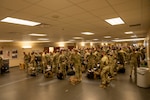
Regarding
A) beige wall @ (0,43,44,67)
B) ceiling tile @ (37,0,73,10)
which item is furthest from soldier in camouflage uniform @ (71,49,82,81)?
beige wall @ (0,43,44,67)

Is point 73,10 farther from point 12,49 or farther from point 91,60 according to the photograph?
point 12,49

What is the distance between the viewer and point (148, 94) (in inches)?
140

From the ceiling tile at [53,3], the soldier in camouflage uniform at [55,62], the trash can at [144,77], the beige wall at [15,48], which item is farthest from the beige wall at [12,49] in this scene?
the trash can at [144,77]

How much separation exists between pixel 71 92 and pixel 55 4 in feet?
10.6

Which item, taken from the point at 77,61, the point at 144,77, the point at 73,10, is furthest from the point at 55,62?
the point at 73,10

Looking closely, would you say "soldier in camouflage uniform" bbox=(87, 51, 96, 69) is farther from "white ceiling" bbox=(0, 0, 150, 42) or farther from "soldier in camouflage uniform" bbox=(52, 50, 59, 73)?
"white ceiling" bbox=(0, 0, 150, 42)

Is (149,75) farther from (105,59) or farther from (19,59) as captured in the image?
(19,59)

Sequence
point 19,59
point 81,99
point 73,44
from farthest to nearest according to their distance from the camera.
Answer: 1. point 73,44
2. point 19,59
3. point 81,99

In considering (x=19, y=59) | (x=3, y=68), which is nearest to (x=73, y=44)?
(x=19, y=59)

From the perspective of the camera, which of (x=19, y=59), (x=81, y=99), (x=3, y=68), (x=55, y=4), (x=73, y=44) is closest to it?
(x=55, y=4)

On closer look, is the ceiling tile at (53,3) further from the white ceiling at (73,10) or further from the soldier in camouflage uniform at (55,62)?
the soldier in camouflage uniform at (55,62)

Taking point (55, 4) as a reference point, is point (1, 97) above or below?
below

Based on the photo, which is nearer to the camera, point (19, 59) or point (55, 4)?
point (55, 4)

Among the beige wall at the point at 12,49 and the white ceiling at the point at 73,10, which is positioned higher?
the white ceiling at the point at 73,10
